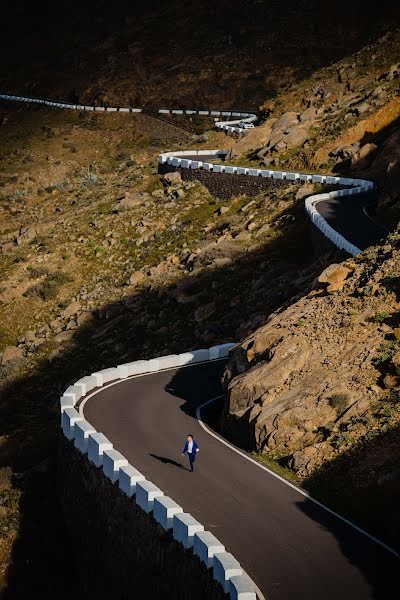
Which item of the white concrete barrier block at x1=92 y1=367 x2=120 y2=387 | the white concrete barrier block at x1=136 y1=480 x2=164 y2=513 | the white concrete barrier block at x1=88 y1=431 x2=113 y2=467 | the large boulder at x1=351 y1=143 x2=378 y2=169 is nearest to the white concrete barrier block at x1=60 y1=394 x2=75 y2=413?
the white concrete barrier block at x1=92 y1=367 x2=120 y2=387

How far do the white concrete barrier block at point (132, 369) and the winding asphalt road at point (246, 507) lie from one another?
1.51m

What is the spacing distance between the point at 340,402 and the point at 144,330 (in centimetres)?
1819

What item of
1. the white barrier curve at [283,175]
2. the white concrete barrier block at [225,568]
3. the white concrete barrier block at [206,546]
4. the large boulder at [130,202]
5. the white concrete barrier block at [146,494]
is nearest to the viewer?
the white concrete barrier block at [225,568]

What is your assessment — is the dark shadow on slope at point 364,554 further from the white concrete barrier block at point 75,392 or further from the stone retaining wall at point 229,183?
the stone retaining wall at point 229,183

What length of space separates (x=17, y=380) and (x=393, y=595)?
24.3m

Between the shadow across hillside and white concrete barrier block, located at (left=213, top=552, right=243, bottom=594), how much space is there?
974 cm

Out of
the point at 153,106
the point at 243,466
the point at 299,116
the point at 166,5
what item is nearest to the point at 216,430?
the point at 243,466

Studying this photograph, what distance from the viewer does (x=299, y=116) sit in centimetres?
5397

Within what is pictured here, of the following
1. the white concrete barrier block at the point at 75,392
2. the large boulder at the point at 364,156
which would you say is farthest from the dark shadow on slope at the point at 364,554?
the large boulder at the point at 364,156

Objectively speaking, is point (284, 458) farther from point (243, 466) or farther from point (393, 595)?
point (393, 595)

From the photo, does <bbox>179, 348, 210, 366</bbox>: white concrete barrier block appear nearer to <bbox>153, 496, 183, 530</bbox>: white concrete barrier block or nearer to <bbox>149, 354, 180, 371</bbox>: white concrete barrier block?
<bbox>149, 354, 180, 371</bbox>: white concrete barrier block

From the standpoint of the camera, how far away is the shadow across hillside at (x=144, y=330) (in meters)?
28.1

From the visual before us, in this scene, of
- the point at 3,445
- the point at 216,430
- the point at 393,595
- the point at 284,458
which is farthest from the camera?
the point at 3,445

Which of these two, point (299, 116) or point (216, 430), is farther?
point (299, 116)
